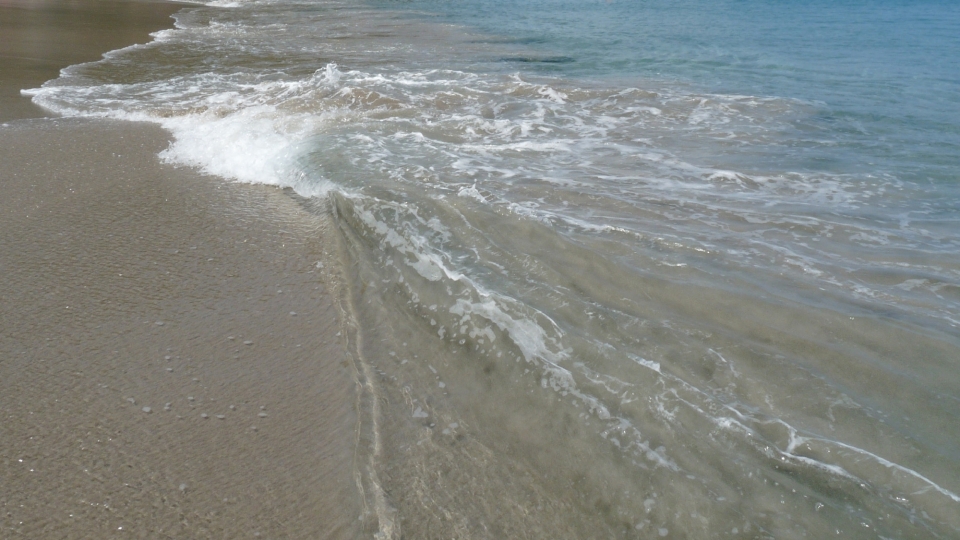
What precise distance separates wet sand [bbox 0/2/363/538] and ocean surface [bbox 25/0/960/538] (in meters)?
0.23

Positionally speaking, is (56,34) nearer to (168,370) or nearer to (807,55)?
(168,370)

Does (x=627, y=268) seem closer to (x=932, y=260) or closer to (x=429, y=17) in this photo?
(x=932, y=260)

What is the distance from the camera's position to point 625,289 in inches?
153

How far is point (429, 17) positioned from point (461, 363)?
20270mm

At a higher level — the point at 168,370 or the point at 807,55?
the point at 807,55

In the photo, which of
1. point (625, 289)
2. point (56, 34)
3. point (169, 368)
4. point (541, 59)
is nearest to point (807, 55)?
point (541, 59)

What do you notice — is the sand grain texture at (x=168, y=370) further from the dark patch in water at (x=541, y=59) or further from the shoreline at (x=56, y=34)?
the dark patch in water at (x=541, y=59)

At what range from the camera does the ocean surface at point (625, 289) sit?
8.41 feet

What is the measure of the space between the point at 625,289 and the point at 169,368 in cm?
255

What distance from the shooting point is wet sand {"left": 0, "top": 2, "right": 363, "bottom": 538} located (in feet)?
8.15

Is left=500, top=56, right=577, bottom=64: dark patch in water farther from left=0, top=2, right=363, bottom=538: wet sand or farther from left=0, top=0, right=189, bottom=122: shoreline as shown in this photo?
left=0, top=2, right=363, bottom=538: wet sand

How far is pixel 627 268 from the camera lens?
4.11m

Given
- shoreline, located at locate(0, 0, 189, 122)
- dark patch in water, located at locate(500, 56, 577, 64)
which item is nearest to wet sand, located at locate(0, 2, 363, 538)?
shoreline, located at locate(0, 0, 189, 122)

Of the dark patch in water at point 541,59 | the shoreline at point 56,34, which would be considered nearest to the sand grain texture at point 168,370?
the shoreline at point 56,34
